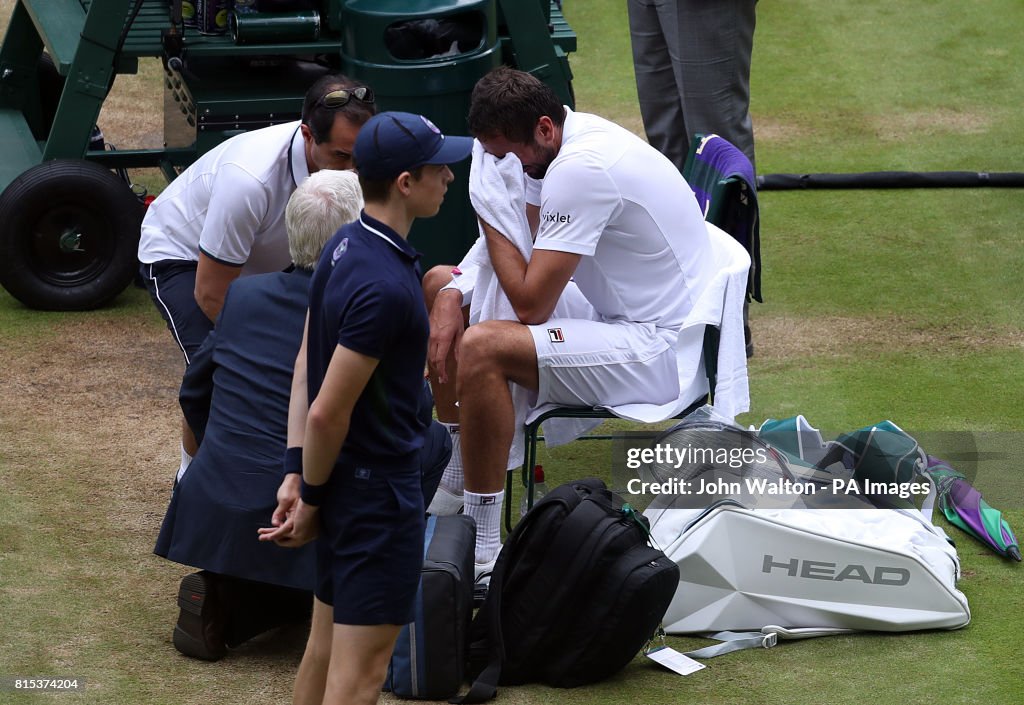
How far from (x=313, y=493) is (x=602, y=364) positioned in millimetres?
1419

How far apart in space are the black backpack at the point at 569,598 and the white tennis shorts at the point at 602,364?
19.9 inches

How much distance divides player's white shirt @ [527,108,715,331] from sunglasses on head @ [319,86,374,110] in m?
0.54

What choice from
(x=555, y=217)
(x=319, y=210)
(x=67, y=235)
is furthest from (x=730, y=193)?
(x=67, y=235)

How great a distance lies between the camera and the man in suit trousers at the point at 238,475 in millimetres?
3246

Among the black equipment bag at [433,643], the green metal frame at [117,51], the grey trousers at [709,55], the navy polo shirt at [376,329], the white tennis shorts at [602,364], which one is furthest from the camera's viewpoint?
the green metal frame at [117,51]

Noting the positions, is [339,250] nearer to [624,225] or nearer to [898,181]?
[624,225]

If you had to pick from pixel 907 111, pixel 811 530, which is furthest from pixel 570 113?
pixel 907 111

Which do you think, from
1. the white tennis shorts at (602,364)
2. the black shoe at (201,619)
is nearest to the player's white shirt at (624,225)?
the white tennis shorts at (602,364)

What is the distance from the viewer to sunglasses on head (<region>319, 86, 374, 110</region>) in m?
3.64

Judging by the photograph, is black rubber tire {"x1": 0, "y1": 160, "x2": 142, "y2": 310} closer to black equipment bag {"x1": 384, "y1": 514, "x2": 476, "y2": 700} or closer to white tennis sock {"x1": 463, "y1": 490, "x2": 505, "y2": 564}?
white tennis sock {"x1": 463, "y1": 490, "x2": 505, "y2": 564}

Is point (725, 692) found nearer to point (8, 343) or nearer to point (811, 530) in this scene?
point (811, 530)

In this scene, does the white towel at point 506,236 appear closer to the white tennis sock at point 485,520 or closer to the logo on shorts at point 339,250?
the white tennis sock at point 485,520

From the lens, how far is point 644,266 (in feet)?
12.9

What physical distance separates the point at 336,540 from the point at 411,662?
0.76 meters
